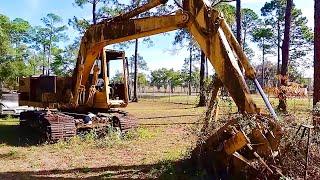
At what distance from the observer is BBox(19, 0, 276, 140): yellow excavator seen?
6.93 meters

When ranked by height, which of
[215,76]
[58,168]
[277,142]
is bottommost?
[58,168]

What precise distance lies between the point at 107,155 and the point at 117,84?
3662 mm

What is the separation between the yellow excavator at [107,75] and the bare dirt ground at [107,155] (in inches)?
18.4

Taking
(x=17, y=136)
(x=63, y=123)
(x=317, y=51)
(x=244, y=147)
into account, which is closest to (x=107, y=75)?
(x=63, y=123)

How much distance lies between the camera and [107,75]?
493 inches

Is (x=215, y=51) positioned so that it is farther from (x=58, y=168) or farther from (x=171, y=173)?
(x=58, y=168)

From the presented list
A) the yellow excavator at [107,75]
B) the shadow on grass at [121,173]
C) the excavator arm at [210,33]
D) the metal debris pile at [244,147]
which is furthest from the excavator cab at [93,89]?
the metal debris pile at [244,147]

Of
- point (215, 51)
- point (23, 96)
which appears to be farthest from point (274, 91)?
point (23, 96)

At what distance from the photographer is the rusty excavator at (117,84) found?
6703mm

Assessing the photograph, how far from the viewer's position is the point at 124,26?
32.3 ft

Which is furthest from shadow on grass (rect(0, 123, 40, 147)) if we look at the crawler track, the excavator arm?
the excavator arm

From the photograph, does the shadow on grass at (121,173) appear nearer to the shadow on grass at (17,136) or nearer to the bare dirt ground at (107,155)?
the bare dirt ground at (107,155)

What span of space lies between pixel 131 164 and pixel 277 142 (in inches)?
144

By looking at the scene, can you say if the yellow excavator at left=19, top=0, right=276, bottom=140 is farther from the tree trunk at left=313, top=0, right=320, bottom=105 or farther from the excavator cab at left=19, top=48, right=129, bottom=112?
the tree trunk at left=313, top=0, right=320, bottom=105
